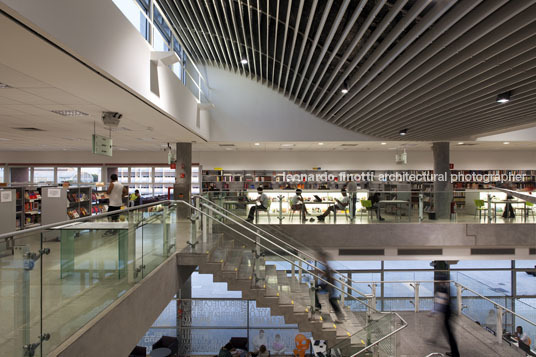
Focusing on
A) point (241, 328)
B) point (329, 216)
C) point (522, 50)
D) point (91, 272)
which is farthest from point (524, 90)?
point (241, 328)

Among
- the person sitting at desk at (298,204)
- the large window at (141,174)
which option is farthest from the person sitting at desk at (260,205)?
the large window at (141,174)

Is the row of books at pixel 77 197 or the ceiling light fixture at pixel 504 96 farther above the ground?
the ceiling light fixture at pixel 504 96

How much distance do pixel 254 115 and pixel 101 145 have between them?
5.84m

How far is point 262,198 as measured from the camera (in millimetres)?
9391

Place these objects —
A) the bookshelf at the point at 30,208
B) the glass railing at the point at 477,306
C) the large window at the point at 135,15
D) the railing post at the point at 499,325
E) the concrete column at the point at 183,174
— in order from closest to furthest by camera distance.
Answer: the large window at the point at 135,15 < the railing post at the point at 499,325 < the glass railing at the point at 477,306 < the bookshelf at the point at 30,208 < the concrete column at the point at 183,174

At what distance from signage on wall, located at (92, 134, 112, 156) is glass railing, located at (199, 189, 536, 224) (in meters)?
3.42

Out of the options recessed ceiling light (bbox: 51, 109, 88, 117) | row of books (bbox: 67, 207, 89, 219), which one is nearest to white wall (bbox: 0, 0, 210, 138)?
recessed ceiling light (bbox: 51, 109, 88, 117)

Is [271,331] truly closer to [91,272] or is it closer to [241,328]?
[241,328]

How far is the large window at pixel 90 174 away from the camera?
642 inches

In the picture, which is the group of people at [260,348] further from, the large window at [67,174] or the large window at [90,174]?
the large window at [67,174]

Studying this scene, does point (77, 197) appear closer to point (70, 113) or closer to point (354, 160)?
point (70, 113)

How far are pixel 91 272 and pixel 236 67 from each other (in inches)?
362

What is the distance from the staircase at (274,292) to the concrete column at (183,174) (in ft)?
14.8

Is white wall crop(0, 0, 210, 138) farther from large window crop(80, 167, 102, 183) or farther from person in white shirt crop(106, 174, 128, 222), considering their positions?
large window crop(80, 167, 102, 183)
